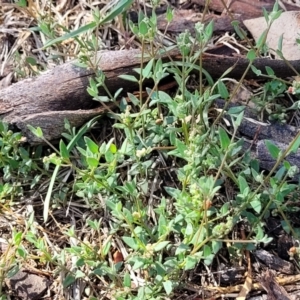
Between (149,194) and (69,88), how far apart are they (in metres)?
0.54

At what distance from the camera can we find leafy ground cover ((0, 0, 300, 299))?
74.2 inches

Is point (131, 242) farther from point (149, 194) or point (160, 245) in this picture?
point (149, 194)

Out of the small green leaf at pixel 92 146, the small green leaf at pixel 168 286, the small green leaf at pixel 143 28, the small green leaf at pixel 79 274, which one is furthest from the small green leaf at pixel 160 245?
the small green leaf at pixel 143 28

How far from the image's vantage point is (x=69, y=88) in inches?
87.6

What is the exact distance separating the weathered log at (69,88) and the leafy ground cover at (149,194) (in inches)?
2.1

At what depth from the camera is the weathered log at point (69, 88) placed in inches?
85.2

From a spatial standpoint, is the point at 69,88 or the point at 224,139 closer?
the point at 224,139

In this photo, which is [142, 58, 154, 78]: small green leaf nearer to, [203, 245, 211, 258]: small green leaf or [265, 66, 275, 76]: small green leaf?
[265, 66, 275, 76]: small green leaf

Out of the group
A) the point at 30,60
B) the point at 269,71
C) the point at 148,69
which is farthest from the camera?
the point at 30,60

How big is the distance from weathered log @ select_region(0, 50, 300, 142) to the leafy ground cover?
0.05 metres

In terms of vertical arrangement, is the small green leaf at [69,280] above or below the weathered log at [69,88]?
below

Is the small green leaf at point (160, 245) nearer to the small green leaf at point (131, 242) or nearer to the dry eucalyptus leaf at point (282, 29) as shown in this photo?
the small green leaf at point (131, 242)

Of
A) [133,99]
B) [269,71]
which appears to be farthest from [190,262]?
[269,71]

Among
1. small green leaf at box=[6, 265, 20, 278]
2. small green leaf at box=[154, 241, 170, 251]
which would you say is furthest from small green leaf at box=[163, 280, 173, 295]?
small green leaf at box=[6, 265, 20, 278]
